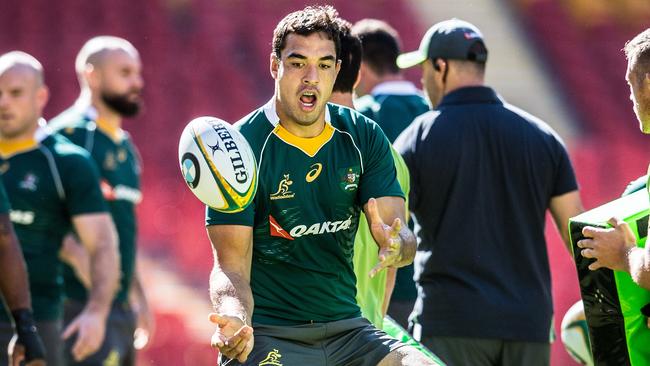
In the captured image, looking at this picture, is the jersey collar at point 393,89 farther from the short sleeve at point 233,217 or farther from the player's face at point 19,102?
the short sleeve at point 233,217

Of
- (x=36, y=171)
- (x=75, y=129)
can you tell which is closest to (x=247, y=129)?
(x=36, y=171)

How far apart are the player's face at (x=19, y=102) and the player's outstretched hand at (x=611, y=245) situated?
4.52 meters

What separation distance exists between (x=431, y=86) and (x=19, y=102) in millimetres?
3151

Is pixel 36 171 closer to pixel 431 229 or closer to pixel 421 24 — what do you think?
pixel 431 229

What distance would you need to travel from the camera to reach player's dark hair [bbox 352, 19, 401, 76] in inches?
308

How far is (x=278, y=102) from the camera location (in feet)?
16.3

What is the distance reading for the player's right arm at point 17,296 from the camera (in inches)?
240

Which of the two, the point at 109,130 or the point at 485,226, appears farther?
the point at 109,130

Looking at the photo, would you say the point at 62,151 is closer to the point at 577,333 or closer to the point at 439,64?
the point at 439,64

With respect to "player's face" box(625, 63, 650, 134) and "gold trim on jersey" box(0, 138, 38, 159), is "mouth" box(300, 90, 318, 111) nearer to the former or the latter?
"player's face" box(625, 63, 650, 134)

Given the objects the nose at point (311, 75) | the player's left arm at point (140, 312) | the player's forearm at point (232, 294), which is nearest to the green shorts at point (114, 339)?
the player's left arm at point (140, 312)

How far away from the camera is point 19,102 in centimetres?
837

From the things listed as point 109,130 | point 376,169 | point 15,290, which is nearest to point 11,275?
point 15,290

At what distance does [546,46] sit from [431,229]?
35.0 feet
